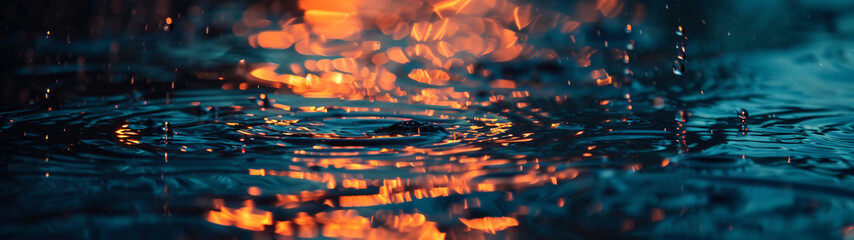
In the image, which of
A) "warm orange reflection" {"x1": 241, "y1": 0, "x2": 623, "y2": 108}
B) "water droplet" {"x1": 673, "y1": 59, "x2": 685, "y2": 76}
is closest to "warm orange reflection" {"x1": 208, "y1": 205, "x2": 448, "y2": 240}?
"warm orange reflection" {"x1": 241, "y1": 0, "x2": 623, "y2": 108}

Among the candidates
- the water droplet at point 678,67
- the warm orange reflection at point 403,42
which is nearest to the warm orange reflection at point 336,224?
the warm orange reflection at point 403,42

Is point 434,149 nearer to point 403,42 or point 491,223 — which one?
point 491,223

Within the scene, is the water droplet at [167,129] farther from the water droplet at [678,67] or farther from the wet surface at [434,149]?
the water droplet at [678,67]

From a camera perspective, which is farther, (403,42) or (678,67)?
(403,42)

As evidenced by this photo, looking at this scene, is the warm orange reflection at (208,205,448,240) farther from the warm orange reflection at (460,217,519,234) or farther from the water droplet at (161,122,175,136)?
the water droplet at (161,122,175,136)

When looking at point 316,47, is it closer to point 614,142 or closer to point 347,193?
point 614,142

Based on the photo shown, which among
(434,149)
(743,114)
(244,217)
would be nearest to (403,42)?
(743,114)
